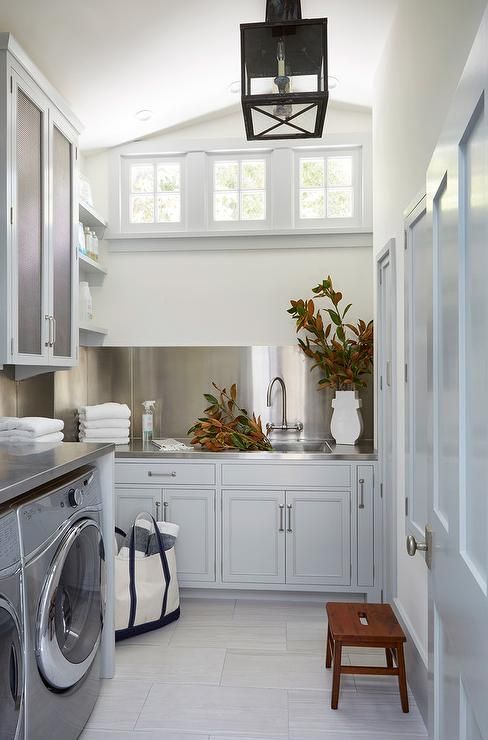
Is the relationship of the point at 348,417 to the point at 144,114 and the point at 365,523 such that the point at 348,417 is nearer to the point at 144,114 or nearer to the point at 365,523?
the point at 365,523

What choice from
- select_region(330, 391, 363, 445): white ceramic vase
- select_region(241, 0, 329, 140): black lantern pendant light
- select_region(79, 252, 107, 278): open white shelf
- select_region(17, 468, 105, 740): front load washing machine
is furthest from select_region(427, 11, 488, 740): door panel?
select_region(79, 252, 107, 278): open white shelf

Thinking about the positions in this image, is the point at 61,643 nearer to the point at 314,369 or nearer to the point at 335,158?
the point at 314,369

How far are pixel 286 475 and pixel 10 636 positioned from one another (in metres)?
2.02

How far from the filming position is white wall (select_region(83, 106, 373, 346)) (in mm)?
3869

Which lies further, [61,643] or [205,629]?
[205,629]

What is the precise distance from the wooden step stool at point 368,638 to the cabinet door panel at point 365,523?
0.82m

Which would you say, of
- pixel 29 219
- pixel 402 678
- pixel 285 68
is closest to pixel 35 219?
pixel 29 219

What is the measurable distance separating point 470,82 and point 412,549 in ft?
3.09

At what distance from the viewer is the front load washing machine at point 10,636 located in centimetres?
140

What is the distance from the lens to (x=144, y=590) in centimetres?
284

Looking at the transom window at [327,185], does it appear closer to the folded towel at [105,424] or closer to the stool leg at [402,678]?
the folded towel at [105,424]

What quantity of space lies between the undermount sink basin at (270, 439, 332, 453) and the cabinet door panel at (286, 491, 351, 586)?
0.52 m

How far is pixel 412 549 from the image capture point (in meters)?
1.27

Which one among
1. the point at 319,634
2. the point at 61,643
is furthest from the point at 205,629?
the point at 61,643
